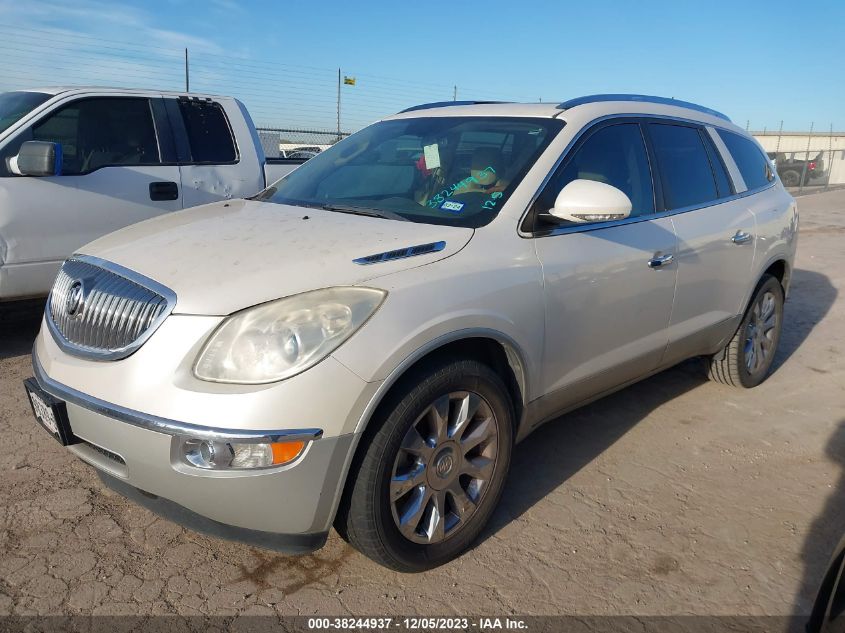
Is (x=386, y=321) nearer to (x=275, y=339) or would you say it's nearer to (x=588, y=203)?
(x=275, y=339)

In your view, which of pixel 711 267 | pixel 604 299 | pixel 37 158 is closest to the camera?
pixel 604 299

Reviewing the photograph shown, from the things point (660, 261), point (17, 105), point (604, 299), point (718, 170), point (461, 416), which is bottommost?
point (461, 416)

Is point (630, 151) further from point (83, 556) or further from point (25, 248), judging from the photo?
Answer: point (25, 248)

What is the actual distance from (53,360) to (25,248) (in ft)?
8.67

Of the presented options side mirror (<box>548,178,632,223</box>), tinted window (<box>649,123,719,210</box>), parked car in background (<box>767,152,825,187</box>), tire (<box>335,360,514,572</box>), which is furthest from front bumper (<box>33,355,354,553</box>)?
parked car in background (<box>767,152,825,187</box>)

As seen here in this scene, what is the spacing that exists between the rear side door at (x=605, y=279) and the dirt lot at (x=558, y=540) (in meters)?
0.49

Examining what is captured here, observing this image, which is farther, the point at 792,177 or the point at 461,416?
the point at 792,177

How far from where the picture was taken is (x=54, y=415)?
8.07 feet

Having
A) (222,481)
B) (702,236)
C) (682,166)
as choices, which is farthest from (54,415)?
(682,166)

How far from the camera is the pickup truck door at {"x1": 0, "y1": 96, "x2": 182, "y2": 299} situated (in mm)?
4754

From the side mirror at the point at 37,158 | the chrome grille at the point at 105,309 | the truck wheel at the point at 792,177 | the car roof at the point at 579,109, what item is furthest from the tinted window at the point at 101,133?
the truck wheel at the point at 792,177

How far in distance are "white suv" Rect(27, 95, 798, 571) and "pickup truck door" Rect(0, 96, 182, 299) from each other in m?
1.97

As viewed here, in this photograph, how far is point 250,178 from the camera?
602 centimetres

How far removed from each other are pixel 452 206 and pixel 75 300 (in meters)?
1.53
